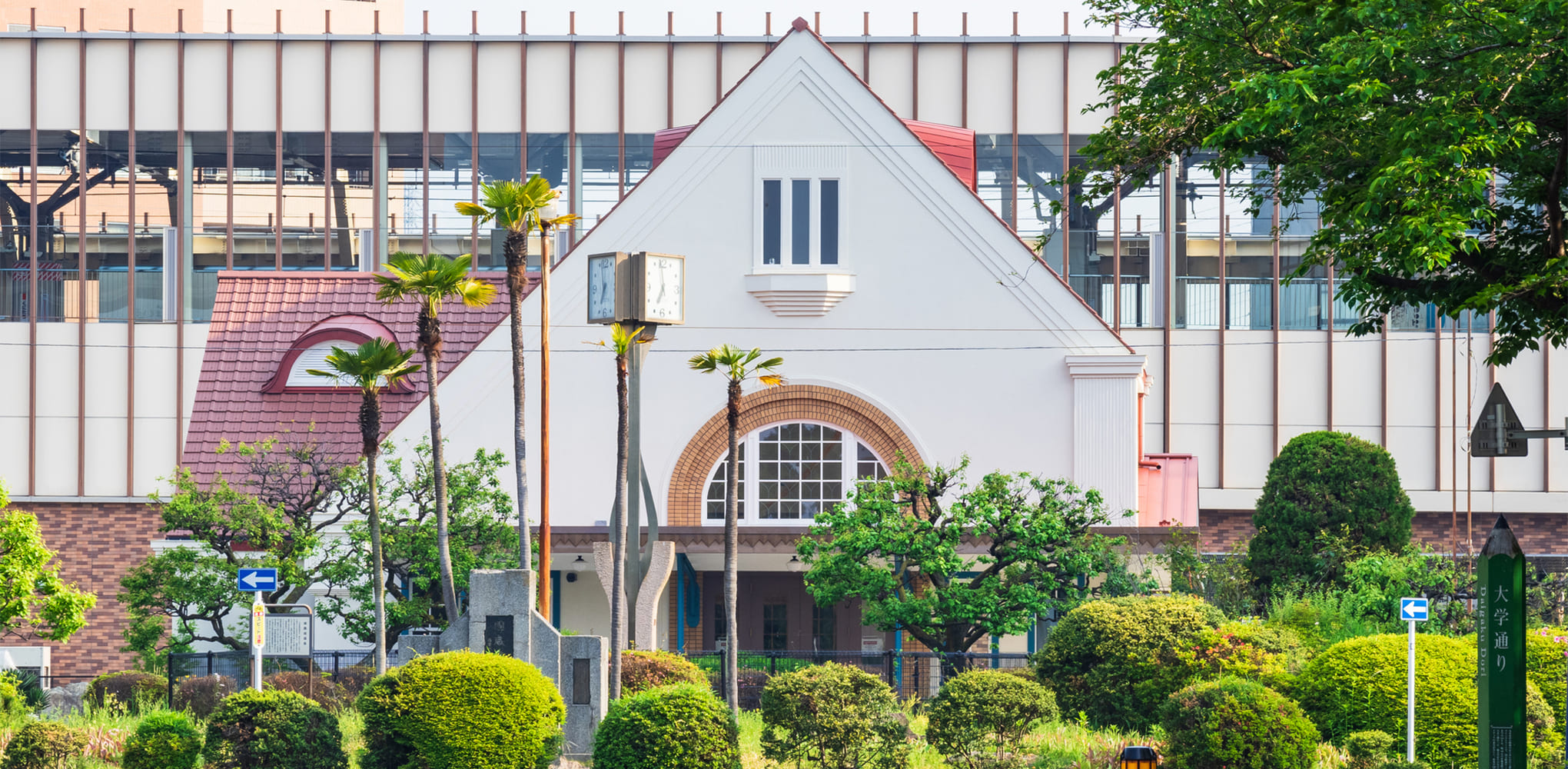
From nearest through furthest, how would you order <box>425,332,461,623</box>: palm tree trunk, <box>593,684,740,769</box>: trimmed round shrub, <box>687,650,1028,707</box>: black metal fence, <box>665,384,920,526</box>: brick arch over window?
<box>593,684,740,769</box>: trimmed round shrub < <box>425,332,461,623</box>: palm tree trunk < <box>687,650,1028,707</box>: black metal fence < <box>665,384,920,526</box>: brick arch over window

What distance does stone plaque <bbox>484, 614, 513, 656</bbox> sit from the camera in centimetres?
2092

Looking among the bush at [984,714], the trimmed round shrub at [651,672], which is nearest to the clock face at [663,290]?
the trimmed round shrub at [651,672]

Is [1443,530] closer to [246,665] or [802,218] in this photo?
[802,218]

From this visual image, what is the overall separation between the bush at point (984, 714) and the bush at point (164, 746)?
Answer: 8636 millimetres

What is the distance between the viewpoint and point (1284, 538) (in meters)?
29.9

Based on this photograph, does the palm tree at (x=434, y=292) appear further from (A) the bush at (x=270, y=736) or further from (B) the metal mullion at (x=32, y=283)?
(B) the metal mullion at (x=32, y=283)

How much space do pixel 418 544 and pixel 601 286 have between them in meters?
5.35

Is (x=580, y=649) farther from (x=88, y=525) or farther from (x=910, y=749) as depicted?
(x=88, y=525)

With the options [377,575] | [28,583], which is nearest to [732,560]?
[377,575]

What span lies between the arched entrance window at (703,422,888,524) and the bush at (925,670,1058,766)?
10.9 m

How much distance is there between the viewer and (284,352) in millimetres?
31844

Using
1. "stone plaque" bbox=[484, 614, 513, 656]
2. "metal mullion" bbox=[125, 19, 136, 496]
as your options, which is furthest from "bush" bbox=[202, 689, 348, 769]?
"metal mullion" bbox=[125, 19, 136, 496]

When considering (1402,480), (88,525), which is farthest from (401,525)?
(1402,480)

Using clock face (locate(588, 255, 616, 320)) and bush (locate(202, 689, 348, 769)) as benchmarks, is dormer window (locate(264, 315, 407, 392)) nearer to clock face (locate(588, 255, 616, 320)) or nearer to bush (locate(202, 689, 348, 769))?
clock face (locate(588, 255, 616, 320))
